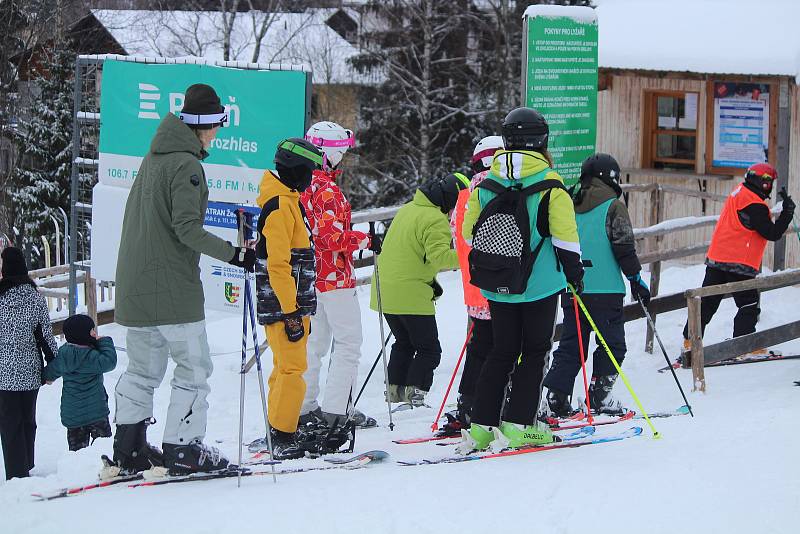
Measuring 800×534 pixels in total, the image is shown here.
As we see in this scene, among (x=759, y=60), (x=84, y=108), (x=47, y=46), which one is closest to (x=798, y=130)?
(x=759, y=60)

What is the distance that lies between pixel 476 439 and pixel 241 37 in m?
33.5

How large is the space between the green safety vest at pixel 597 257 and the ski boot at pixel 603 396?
25.1 inches

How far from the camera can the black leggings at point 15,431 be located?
22.4ft

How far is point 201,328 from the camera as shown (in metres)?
5.62

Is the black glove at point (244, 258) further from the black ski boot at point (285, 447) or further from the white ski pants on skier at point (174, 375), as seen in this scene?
the black ski boot at point (285, 447)

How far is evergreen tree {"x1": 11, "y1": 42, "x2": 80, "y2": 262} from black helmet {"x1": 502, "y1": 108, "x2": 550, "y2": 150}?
1974 cm

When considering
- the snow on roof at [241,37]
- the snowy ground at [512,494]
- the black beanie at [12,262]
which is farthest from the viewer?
the snow on roof at [241,37]

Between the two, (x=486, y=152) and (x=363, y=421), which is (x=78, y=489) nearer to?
(x=363, y=421)

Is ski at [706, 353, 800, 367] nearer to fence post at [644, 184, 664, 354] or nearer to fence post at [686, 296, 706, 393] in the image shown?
fence post at [644, 184, 664, 354]

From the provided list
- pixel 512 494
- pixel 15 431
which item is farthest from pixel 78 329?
pixel 512 494

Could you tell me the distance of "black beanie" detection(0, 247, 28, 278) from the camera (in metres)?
6.67

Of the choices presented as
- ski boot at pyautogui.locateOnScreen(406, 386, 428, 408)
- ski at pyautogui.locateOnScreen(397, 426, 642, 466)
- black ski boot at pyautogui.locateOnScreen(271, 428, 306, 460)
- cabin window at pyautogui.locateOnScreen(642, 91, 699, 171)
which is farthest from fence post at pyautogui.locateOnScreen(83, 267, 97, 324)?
cabin window at pyautogui.locateOnScreen(642, 91, 699, 171)

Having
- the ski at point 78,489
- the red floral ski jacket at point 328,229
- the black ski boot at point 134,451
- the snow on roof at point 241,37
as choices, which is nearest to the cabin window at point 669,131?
Answer: the red floral ski jacket at point 328,229

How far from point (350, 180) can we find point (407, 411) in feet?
87.8
